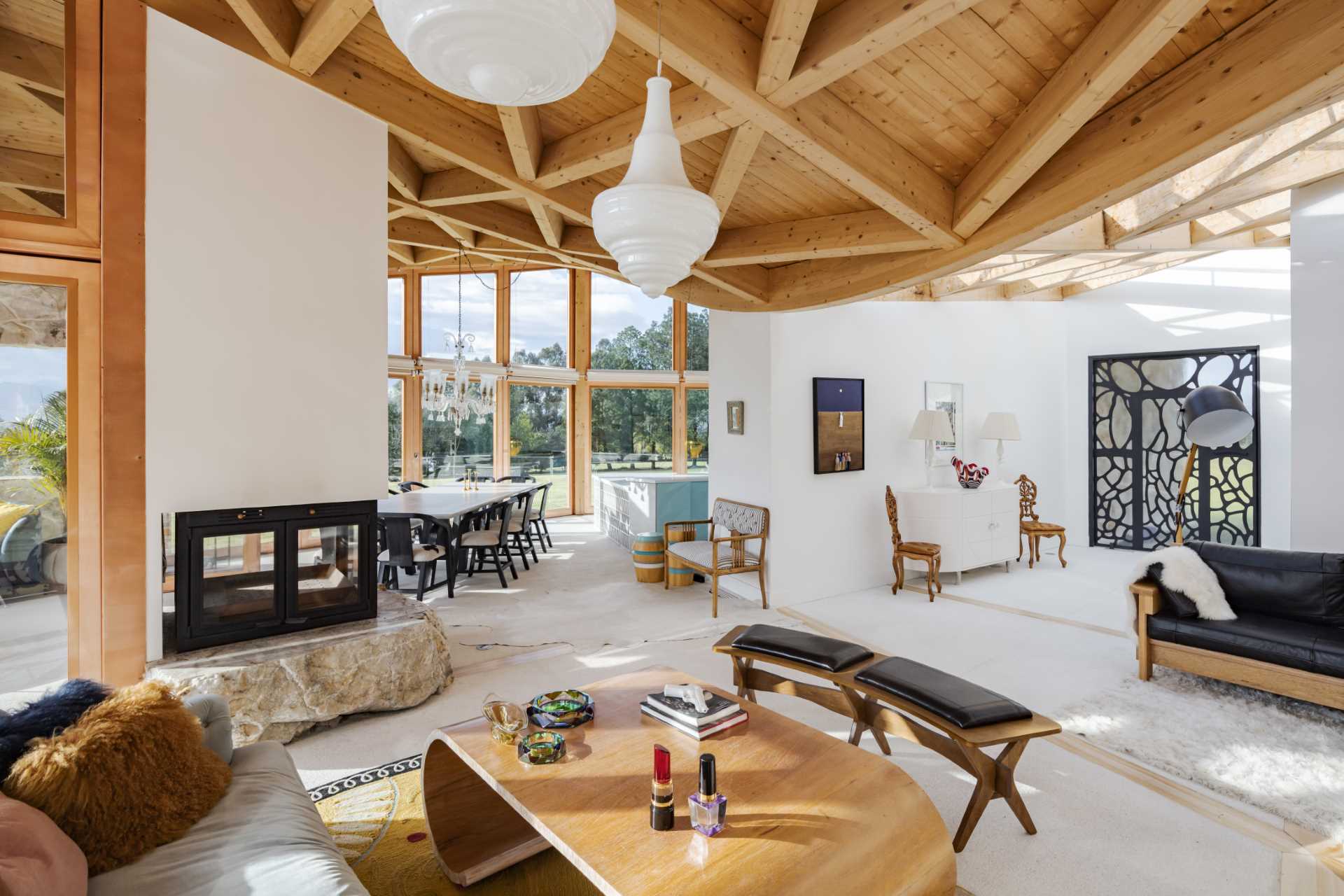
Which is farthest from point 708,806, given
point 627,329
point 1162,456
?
point 627,329

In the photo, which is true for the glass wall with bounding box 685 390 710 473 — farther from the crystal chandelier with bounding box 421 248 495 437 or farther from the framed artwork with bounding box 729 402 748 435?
the framed artwork with bounding box 729 402 748 435

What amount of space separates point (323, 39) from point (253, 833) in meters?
3.30

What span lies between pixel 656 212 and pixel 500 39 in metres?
0.76

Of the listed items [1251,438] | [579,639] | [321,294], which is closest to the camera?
[321,294]

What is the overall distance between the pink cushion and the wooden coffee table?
94 centimetres

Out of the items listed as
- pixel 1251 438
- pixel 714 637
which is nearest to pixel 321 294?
pixel 714 637

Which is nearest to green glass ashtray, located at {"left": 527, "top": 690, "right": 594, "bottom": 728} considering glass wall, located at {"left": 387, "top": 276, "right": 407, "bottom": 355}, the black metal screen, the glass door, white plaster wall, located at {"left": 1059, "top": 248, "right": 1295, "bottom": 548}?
the glass door

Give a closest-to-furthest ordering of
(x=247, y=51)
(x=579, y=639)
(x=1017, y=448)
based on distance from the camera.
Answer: (x=247, y=51)
(x=579, y=639)
(x=1017, y=448)

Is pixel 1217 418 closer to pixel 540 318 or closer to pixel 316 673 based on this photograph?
pixel 316 673

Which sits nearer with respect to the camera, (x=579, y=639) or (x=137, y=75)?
(x=137, y=75)

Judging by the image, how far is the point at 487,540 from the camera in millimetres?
6008

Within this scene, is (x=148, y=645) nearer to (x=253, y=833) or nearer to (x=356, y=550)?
(x=356, y=550)

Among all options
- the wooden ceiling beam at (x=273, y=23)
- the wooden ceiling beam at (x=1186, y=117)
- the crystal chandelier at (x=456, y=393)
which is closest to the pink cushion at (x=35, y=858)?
the wooden ceiling beam at (x=273, y=23)

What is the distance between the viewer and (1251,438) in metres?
6.78
